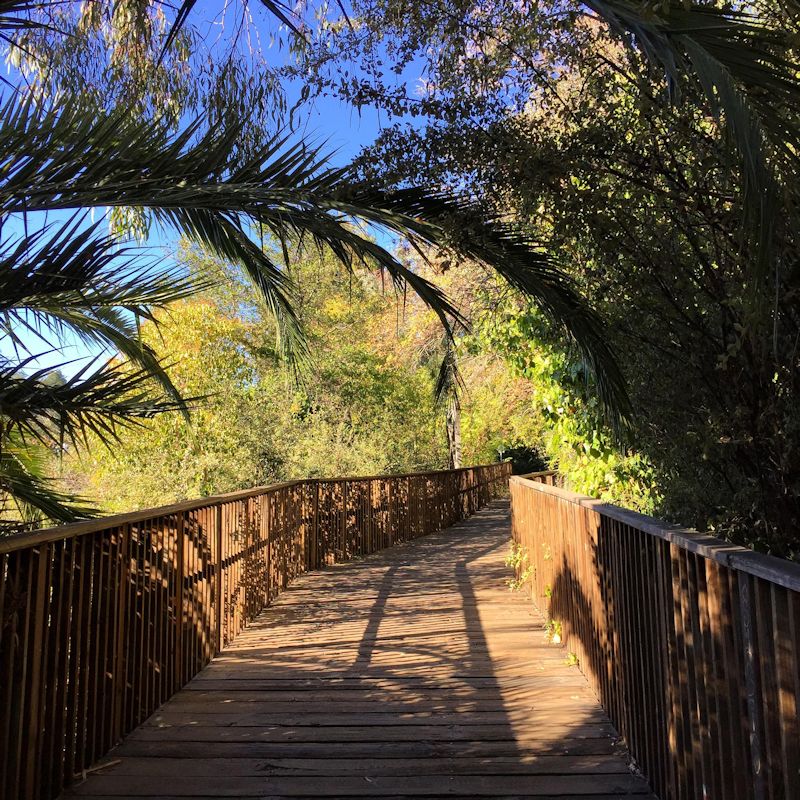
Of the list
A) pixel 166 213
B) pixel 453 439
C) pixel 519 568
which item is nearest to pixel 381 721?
pixel 166 213

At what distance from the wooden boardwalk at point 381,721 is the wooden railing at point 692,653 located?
339 millimetres

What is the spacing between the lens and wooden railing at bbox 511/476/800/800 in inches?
79.0

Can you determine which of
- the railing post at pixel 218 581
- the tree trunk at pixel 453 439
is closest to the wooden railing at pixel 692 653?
the railing post at pixel 218 581

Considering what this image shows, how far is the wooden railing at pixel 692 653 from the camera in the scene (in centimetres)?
201

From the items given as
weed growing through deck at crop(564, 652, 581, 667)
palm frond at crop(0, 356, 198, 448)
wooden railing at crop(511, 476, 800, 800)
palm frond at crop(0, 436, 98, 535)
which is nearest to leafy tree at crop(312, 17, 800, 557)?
wooden railing at crop(511, 476, 800, 800)

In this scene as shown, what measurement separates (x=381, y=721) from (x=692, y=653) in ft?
6.68

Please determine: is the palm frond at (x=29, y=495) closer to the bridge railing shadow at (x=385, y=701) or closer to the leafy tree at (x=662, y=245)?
the bridge railing shadow at (x=385, y=701)

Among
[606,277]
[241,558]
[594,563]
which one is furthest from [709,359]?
[241,558]

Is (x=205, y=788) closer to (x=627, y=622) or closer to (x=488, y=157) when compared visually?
(x=627, y=622)

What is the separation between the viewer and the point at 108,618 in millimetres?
3680

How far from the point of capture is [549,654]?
217 inches

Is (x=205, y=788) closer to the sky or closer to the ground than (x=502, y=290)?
closer to the ground

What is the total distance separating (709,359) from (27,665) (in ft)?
12.1

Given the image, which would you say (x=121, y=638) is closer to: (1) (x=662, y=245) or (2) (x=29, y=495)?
(2) (x=29, y=495)
